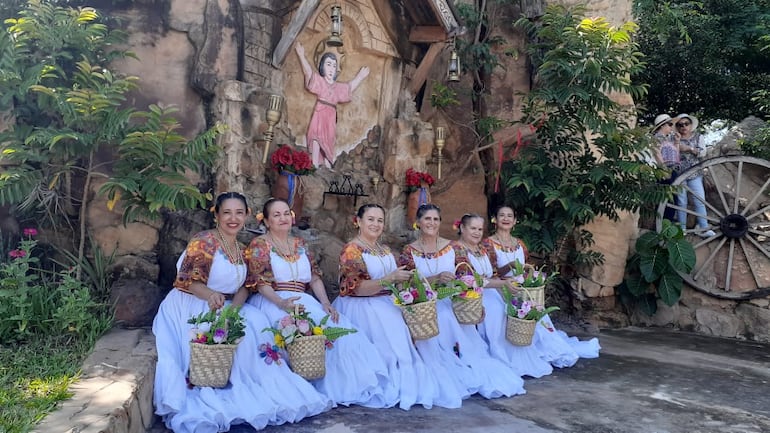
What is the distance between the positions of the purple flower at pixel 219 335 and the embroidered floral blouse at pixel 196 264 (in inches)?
26.6

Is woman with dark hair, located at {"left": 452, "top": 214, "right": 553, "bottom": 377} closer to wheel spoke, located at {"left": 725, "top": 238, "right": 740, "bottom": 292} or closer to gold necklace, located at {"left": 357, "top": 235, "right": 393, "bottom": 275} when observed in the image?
gold necklace, located at {"left": 357, "top": 235, "right": 393, "bottom": 275}

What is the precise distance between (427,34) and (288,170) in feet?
9.23

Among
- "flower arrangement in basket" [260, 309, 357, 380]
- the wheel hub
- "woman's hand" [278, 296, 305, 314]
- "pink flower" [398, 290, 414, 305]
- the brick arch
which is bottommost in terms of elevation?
"flower arrangement in basket" [260, 309, 357, 380]

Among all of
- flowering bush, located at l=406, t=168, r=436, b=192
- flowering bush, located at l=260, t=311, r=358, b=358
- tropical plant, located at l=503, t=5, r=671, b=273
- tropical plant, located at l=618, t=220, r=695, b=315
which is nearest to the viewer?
flowering bush, located at l=260, t=311, r=358, b=358

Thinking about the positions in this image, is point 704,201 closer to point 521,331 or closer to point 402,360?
point 521,331

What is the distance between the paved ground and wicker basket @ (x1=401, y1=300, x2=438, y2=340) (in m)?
0.55

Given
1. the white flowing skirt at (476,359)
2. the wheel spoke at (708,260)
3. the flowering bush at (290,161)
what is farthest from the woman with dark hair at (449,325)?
the wheel spoke at (708,260)

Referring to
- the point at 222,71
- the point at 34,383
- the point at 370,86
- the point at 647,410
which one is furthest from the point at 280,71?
the point at 647,410

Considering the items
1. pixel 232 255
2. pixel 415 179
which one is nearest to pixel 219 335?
pixel 232 255

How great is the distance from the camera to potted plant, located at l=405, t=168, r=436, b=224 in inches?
284

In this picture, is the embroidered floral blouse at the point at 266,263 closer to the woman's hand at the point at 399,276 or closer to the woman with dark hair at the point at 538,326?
the woman's hand at the point at 399,276

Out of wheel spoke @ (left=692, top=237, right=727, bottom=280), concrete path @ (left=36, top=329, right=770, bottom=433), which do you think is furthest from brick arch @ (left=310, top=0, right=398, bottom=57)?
wheel spoke @ (left=692, top=237, right=727, bottom=280)

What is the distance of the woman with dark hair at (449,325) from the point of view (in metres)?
4.85

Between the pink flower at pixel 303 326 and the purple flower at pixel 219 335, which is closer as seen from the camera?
the purple flower at pixel 219 335
